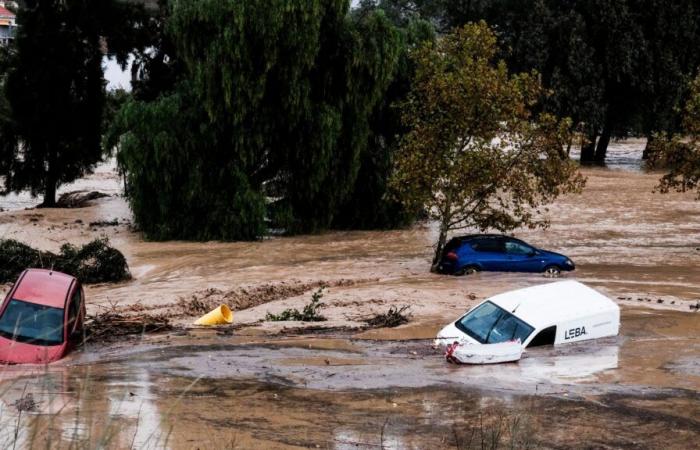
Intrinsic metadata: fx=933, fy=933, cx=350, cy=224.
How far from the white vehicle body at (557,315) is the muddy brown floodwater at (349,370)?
29cm

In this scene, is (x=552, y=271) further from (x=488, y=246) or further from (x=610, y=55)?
(x=610, y=55)

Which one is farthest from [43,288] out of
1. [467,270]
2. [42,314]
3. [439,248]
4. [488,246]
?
[488,246]

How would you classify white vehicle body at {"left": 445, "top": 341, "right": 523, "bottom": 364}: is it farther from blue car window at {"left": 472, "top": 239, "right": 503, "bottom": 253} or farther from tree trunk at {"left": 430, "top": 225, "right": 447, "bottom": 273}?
tree trunk at {"left": 430, "top": 225, "right": 447, "bottom": 273}

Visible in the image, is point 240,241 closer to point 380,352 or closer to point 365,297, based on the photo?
point 365,297

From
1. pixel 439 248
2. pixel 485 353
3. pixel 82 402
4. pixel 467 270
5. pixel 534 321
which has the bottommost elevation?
pixel 467 270

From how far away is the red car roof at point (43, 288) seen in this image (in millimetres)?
15844

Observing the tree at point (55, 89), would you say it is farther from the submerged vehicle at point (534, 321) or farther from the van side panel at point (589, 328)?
the van side panel at point (589, 328)

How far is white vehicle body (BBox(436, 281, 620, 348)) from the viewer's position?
16.2 metres

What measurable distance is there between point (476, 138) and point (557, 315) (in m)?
11.9

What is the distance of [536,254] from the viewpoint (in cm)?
2694

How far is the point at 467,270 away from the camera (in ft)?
88.0

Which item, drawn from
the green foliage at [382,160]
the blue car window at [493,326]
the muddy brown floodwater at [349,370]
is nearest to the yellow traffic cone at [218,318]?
the muddy brown floodwater at [349,370]

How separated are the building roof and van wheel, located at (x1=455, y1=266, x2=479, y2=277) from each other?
9178 millimetres

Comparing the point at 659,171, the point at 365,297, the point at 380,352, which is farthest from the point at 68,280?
the point at 659,171
